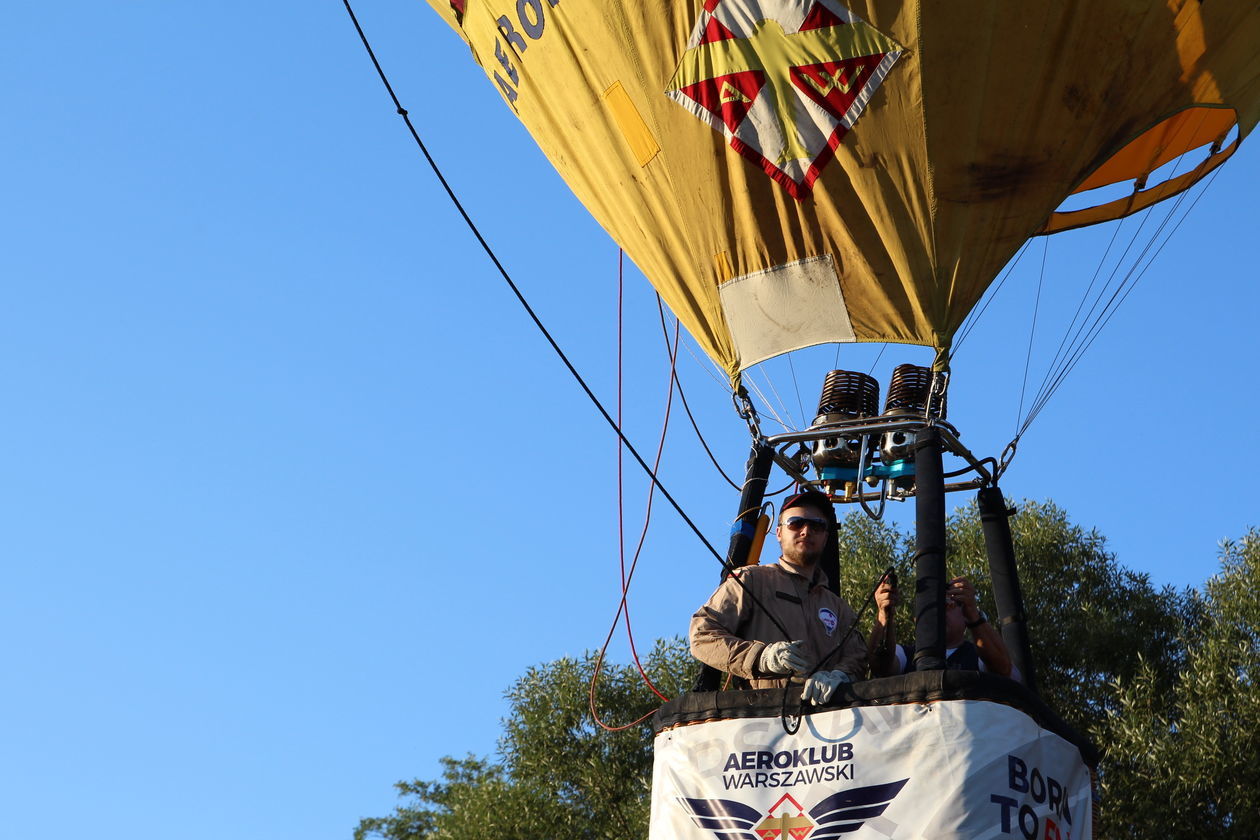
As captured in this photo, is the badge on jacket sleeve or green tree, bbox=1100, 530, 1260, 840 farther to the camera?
green tree, bbox=1100, 530, 1260, 840

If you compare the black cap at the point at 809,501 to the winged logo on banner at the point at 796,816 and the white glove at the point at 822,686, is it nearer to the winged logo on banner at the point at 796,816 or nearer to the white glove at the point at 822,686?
the white glove at the point at 822,686

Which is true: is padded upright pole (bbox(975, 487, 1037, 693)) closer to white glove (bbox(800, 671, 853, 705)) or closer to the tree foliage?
white glove (bbox(800, 671, 853, 705))

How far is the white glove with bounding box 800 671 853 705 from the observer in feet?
18.0

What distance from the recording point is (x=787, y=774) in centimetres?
552

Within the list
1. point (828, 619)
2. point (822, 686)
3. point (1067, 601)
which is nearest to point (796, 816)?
point (822, 686)

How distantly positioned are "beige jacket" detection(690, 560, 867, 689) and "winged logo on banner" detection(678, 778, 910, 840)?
49 centimetres

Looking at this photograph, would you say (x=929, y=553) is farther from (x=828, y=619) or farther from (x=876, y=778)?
(x=876, y=778)

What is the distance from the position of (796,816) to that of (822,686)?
0.46 meters

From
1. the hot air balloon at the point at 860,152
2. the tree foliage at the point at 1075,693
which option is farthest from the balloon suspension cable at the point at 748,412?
the tree foliage at the point at 1075,693

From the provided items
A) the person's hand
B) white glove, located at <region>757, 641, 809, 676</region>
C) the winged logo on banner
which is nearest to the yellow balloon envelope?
the person's hand

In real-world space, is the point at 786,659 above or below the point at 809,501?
below

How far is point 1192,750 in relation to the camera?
39.3 ft

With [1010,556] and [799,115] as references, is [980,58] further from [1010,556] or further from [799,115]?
[1010,556]

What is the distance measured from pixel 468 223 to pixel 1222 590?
968cm
